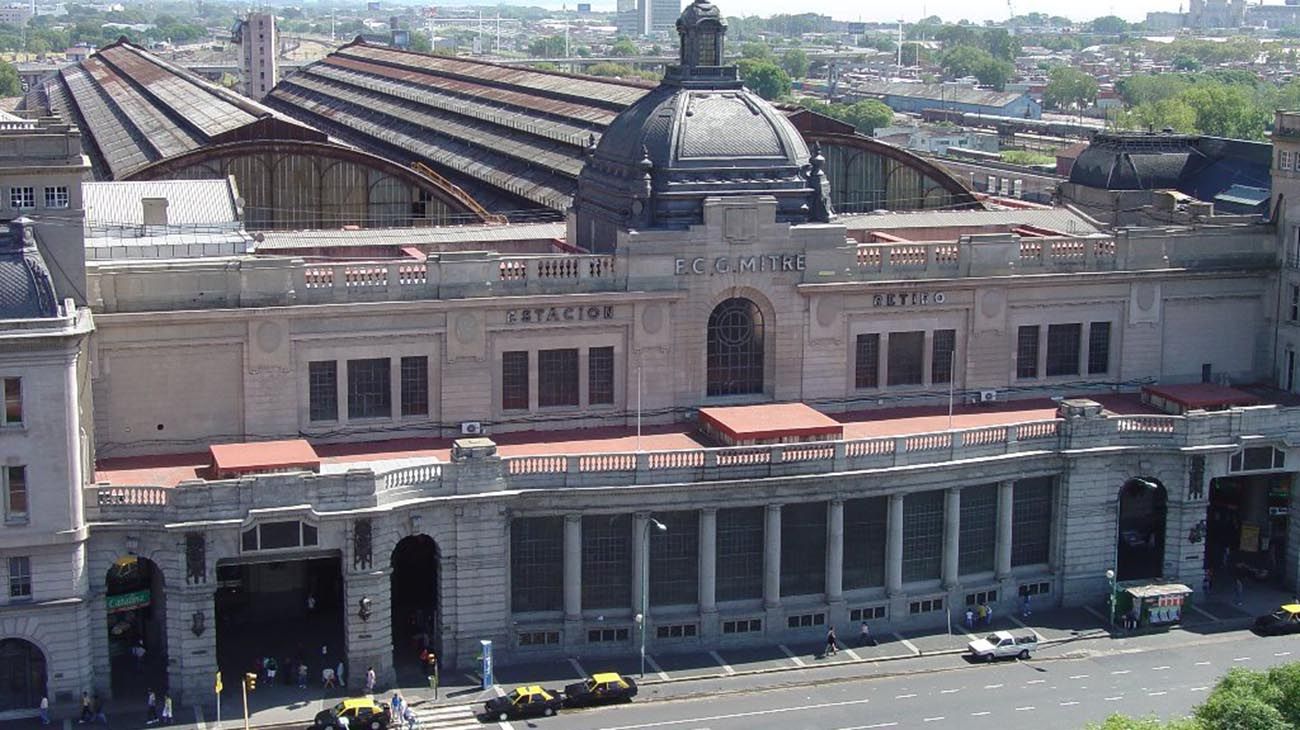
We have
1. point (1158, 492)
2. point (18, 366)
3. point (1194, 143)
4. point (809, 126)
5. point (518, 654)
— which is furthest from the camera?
point (809, 126)

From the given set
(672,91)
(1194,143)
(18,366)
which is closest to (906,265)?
(672,91)

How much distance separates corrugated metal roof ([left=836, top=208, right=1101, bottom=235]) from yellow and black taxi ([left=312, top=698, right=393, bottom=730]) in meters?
45.3

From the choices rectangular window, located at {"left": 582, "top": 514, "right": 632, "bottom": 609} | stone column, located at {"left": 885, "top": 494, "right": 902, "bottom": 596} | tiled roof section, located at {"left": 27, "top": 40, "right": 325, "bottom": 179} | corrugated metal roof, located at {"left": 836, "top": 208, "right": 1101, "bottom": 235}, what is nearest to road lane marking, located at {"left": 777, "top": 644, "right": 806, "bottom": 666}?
stone column, located at {"left": 885, "top": 494, "right": 902, "bottom": 596}

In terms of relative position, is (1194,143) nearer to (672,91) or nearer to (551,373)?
(672,91)

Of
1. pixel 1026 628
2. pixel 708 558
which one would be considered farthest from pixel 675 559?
pixel 1026 628

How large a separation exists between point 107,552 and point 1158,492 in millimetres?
54900

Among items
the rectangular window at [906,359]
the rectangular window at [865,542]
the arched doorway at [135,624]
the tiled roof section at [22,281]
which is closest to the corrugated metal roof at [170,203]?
the tiled roof section at [22,281]

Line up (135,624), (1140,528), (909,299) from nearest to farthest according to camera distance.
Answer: (135,624), (909,299), (1140,528)

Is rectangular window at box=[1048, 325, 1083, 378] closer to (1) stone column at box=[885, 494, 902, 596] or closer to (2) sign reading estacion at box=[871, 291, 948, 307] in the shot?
(2) sign reading estacion at box=[871, 291, 948, 307]

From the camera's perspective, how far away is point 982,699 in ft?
283

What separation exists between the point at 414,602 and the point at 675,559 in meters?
12.7

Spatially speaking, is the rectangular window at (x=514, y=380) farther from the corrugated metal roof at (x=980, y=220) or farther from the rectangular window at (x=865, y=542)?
the corrugated metal roof at (x=980, y=220)

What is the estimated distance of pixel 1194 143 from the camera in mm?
128750

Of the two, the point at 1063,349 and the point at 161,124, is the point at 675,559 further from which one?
the point at 161,124
